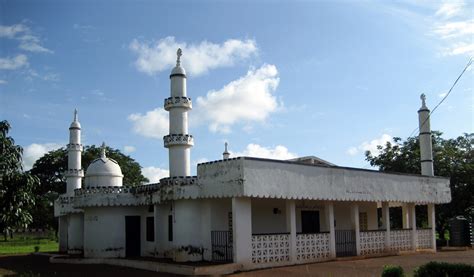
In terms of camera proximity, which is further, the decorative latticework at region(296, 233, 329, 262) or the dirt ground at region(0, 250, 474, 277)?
the decorative latticework at region(296, 233, 329, 262)

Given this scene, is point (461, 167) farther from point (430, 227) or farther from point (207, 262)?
point (207, 262)

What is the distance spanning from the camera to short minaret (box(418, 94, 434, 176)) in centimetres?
2558

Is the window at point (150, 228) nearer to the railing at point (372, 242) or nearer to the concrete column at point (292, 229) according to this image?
the concrete column at point (292, 229)

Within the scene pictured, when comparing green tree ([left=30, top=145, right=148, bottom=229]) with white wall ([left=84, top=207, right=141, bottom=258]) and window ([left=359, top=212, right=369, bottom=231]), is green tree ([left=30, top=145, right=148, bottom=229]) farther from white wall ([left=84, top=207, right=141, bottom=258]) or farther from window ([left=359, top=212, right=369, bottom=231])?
window ([left=359, top=212, right=369, bottom=231])

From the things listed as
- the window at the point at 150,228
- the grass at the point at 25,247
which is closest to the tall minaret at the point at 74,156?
the grass at the point at 25,247

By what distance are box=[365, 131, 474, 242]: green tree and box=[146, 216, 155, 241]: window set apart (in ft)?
57.8

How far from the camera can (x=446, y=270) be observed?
437 inches

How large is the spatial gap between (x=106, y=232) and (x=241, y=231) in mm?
8166

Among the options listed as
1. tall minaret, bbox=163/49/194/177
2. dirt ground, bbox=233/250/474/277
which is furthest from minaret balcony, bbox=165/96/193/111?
dirt ground, bbox=233/250/474/277

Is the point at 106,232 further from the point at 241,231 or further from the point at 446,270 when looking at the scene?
the point at 446,270

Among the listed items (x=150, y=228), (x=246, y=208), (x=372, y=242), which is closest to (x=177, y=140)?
(x=246, y=208)

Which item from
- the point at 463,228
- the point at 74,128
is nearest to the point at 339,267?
the point at 463,228

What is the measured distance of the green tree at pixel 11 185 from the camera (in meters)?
15.3

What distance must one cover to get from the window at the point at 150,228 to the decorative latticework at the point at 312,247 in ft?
22.8
